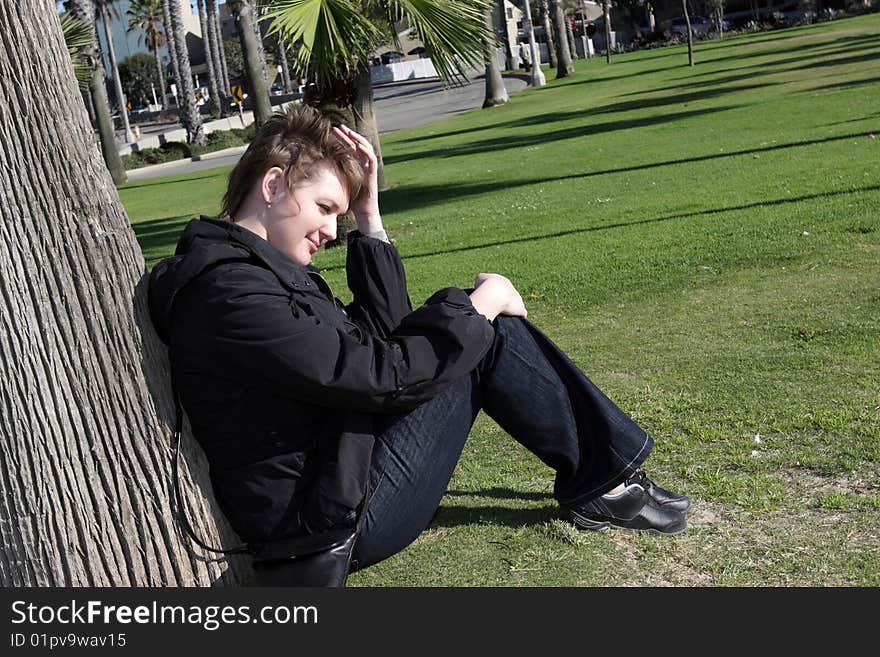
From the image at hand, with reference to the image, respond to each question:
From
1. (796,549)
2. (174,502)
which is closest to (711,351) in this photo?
(796,549)

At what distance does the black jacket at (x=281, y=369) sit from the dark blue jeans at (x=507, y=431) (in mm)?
133

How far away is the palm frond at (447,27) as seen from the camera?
976 centimetres

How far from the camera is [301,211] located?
2916mm

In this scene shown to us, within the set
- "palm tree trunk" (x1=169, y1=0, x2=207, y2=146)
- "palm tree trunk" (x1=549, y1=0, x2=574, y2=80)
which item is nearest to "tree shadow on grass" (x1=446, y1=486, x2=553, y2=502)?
"palm tree trunk" (x1=169, y1=0, x2=207, y2=146)

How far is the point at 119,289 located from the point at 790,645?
1905 millimetres

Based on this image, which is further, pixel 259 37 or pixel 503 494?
pixel 259 37

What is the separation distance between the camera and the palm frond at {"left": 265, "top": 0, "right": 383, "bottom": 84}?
935cm

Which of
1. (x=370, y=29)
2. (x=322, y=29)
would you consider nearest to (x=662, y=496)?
→ (x=322, y=29)

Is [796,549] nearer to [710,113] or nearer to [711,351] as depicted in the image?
[711,351]

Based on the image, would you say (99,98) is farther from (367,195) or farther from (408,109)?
(367,195)

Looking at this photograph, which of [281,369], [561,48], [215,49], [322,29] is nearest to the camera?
[281,369]

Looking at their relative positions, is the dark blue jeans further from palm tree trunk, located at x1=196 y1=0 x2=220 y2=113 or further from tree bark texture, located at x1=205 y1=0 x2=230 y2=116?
palm tree trunk, located at x1=196 y1=0 x2=220 y2=113

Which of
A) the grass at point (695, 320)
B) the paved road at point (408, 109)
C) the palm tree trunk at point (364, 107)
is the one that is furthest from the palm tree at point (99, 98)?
the palm tree trunk at point (364, 107)

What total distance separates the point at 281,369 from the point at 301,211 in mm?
482
